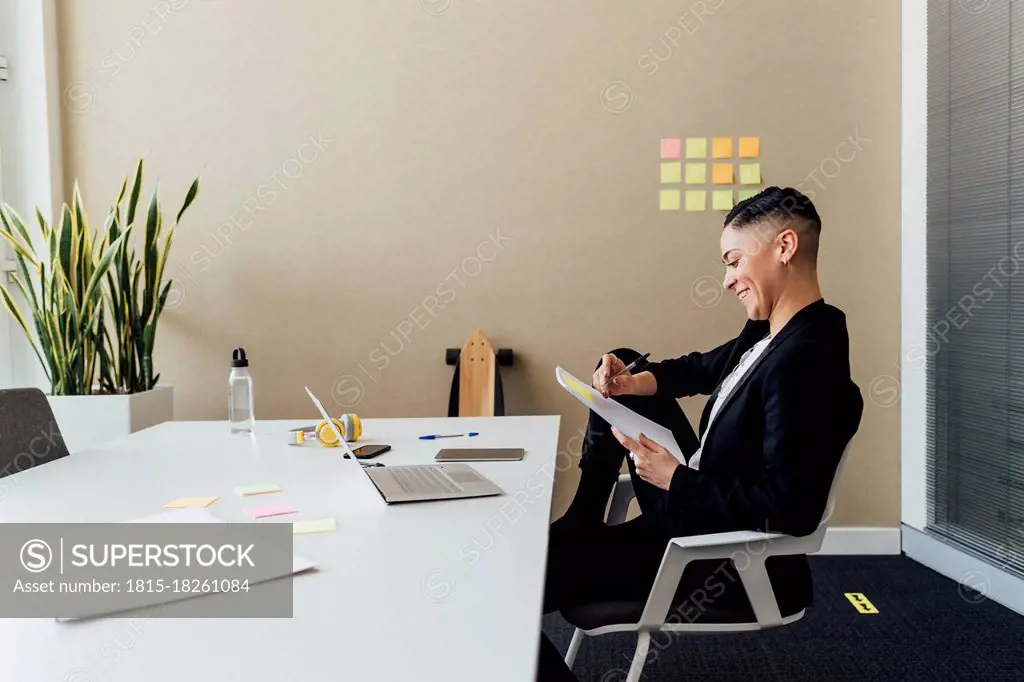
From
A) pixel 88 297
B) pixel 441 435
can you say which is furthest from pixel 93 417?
pixel 441 435

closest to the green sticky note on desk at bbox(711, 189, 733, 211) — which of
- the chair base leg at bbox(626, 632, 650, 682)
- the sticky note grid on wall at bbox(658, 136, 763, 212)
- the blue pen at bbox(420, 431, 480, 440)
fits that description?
the sticky note grid on wall at bbox(658, 136, 763, 212)

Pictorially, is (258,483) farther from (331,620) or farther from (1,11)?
(1,11)

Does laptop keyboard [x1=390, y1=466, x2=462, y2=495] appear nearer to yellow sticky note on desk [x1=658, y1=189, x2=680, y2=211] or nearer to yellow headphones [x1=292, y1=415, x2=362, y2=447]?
yellow headphones [x1=292, y1=415, x2=362, y2=447]

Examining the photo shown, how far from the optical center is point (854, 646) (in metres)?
2.50

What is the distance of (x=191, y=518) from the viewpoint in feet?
4.30

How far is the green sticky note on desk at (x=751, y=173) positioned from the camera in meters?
3.42

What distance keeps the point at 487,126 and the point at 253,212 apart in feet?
3.51

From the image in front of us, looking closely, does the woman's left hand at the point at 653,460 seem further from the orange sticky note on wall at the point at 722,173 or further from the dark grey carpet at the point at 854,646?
the orange sticky note on wall at the point at 722,173

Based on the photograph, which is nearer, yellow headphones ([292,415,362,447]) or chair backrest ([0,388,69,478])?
chair backrest ([0,388,69,478])

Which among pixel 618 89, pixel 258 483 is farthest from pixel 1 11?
pixel 258 483

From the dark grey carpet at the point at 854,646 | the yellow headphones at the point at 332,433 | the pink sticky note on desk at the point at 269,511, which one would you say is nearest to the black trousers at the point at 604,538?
the pink sticky note on desk at the point at 269,511

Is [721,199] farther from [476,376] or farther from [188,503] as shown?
[188,503]

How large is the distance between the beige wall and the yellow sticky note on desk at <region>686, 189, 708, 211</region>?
4 centimetres

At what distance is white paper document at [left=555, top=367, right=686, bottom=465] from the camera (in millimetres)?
1581
